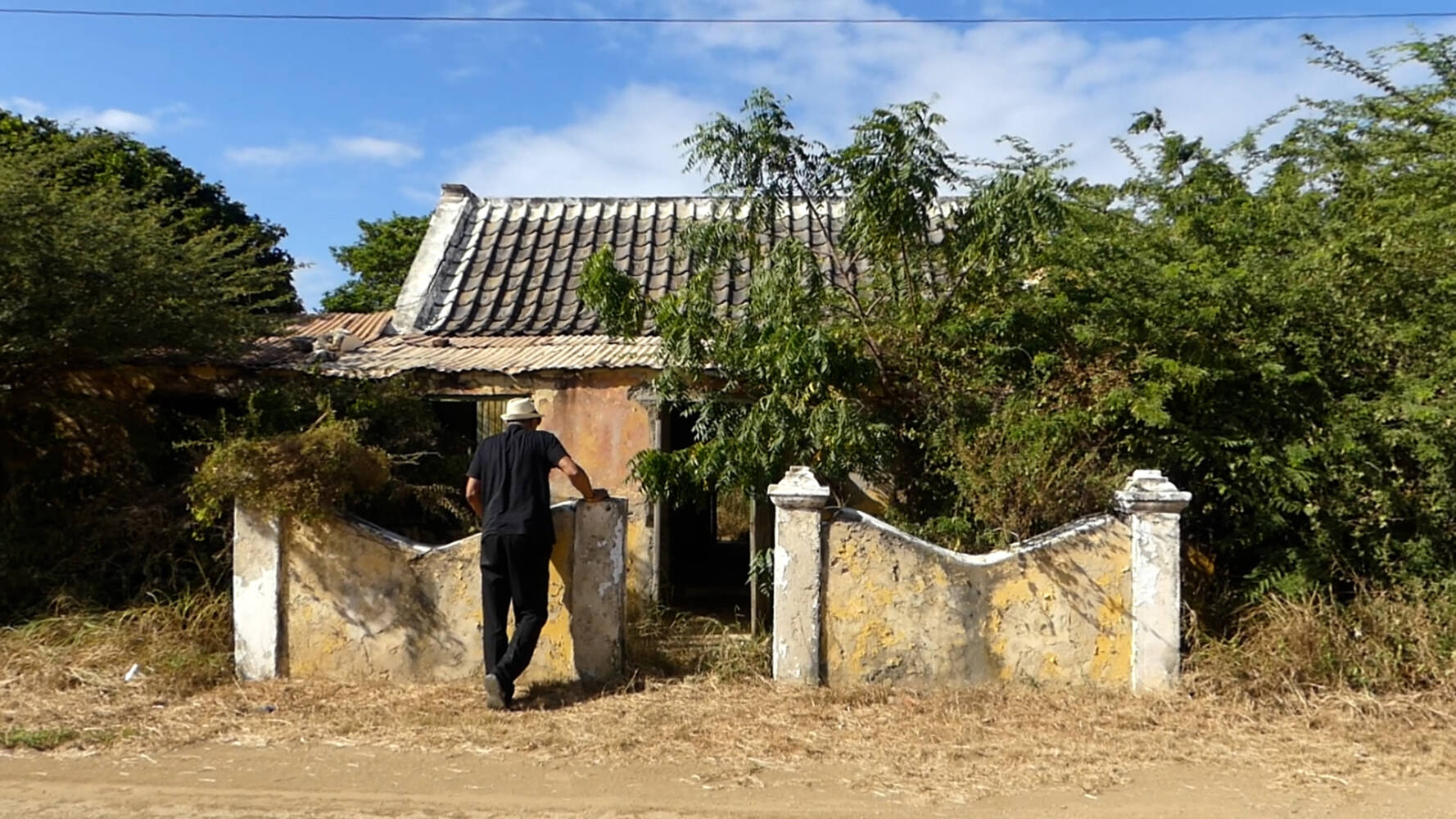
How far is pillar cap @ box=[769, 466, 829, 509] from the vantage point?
625cm

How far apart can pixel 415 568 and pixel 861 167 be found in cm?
389

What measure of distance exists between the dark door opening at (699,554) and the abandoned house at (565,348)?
0.03 meters

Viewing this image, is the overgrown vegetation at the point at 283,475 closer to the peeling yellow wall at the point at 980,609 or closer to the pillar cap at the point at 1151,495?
the peeling yellow wall at the point at 980,609

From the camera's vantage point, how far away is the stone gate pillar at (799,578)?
20.6 ft

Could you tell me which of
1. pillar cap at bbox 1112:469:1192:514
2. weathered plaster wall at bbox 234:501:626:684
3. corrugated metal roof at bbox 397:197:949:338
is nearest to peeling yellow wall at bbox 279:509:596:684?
weathered plaster wall at bbox 234:501:626:684

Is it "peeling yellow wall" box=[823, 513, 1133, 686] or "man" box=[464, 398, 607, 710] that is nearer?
"man" box=[464, 398, 607, 710]

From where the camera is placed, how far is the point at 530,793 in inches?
190

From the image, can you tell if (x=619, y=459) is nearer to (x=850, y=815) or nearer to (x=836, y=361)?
(x=836, y=361)

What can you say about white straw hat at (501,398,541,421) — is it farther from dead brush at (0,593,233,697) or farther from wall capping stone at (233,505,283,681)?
dead brush at (0,593,233,697)

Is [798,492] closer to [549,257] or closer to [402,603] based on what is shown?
[402,603]

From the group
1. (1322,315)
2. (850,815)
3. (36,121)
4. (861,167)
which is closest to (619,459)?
(861,167)

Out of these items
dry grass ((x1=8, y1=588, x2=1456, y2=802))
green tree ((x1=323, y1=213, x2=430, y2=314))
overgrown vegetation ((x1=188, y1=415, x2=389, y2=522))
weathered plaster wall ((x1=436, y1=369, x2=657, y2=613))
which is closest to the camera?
dry grass ((x1=8, y1=588, x2=1456, y2=802))

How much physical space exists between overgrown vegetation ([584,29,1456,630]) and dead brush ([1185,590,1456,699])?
8.8 inches

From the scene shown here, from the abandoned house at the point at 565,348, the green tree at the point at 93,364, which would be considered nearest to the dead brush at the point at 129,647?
the green tree at the point at 93,364
